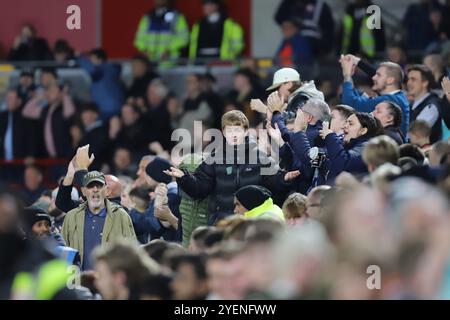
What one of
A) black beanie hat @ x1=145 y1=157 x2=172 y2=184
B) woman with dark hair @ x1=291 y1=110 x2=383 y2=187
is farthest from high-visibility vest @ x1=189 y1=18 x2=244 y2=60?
woman with dark hair @ x1=291 y1=110 x2=383 y2=187

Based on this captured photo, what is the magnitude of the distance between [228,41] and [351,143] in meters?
8.16

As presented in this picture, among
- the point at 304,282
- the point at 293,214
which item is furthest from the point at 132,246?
the point at 293,214

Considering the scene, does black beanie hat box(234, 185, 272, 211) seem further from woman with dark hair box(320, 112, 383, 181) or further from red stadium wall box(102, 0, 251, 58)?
red stadium wall box(102, 0, 251, 58)

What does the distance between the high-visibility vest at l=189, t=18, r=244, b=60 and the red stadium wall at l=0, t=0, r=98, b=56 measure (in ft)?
7.37

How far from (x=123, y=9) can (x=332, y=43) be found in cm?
407

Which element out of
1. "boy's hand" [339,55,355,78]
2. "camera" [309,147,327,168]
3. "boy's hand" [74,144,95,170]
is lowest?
"boy's hand" [74,144,95,170]

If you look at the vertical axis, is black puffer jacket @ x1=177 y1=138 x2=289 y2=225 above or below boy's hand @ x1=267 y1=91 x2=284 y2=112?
below

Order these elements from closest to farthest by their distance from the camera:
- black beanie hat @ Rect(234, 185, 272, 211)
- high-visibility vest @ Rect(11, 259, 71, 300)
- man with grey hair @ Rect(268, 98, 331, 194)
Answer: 1. high-visibility vest @ Rect(11, 259, 71, 300)
2. black beanie hat @ Rect(234, 185, 272, 211)
3. man with grey hair @ Rect(268, 98, 331, 194)

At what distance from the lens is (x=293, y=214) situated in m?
10.0

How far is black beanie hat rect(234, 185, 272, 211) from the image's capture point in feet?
34.3

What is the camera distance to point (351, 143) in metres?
10.7

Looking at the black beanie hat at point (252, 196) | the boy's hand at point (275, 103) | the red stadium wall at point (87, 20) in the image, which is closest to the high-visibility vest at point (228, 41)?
the red stadium wall at point (87, 20)
